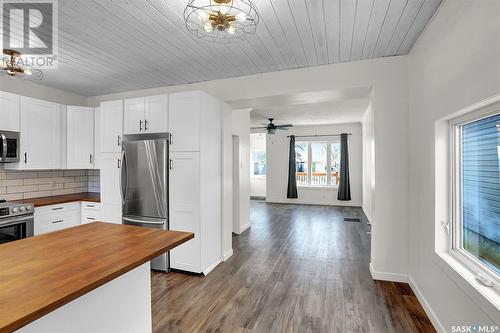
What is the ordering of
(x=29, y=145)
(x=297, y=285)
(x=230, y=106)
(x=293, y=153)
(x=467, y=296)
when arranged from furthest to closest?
(x=293, y=153) < (x=230, y=106) < (x=29, y=145) < (x=297, y=285) < (x=467, y=296)

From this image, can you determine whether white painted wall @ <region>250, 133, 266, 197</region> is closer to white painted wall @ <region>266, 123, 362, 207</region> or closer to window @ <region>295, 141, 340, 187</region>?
white painted wall @ <region>266, 123, 362, 207</region>

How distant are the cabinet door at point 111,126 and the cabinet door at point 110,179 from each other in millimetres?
118

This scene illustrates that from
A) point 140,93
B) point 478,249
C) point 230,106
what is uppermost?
point 140,93

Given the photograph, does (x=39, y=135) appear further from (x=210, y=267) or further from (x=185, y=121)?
(x=210, y=267)

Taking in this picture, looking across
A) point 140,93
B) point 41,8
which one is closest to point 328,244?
point 140,93

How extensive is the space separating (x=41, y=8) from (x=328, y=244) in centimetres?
483

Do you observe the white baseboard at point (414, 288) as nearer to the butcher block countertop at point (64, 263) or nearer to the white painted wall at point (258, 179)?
the butcher block countertop at point (64, 263)

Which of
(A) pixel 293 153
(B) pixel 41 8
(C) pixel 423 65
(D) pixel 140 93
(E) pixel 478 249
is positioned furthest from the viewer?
(A) pixel 293 153

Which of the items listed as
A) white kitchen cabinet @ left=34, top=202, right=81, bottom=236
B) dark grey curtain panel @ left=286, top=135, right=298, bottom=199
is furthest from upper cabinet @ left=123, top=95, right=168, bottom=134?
dark grey curtain panel @ left=286, top=135, right=298, bottom=199

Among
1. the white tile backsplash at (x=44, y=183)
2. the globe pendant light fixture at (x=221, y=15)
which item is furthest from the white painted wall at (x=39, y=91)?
the globe pendant light fixture at (x=221, y=15)

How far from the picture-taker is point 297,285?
2949 mm

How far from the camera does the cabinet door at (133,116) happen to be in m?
3.46

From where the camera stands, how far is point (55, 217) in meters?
3.59

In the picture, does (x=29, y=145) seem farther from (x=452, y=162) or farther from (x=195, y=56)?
(x=452, y=162)
